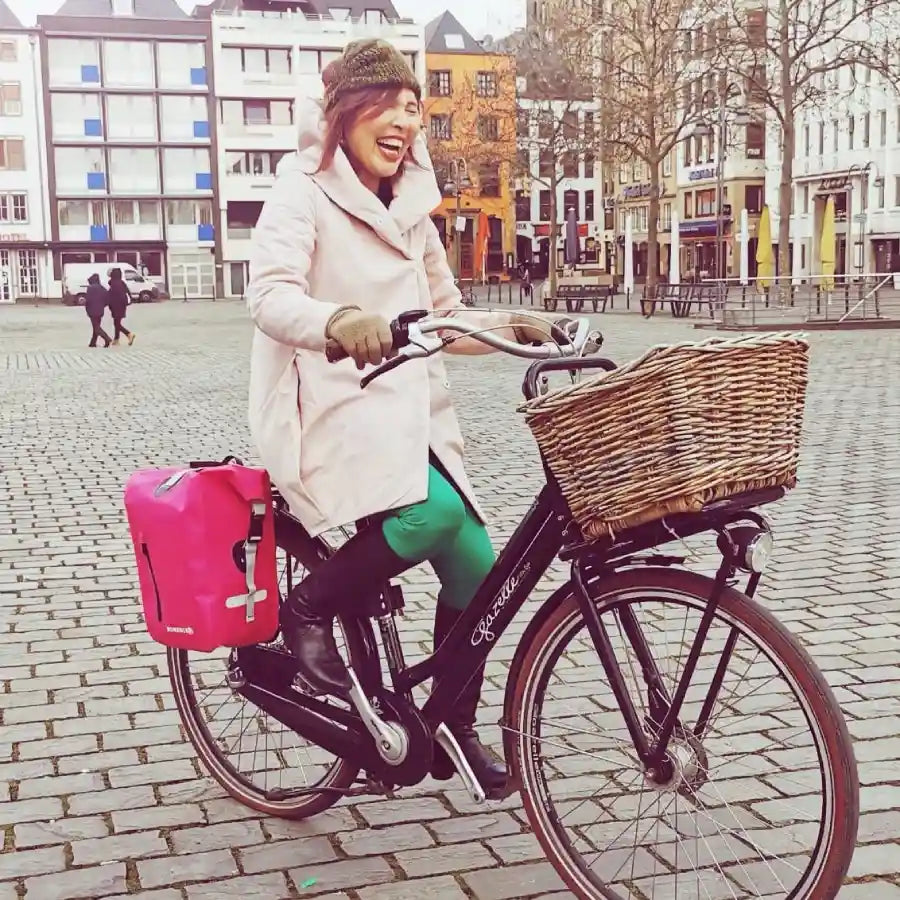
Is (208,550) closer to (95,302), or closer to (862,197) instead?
(95,302)

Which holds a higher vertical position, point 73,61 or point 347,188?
point 73,61

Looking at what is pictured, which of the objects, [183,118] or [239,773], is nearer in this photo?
[239,773]

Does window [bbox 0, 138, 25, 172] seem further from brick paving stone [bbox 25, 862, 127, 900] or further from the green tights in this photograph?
the green tights

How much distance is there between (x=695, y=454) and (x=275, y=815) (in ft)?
5.94

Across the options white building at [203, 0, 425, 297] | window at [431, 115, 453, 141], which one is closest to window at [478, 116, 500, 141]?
window at [431, 115, 453, 141]

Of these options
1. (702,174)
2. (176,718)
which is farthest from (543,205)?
(176,718)

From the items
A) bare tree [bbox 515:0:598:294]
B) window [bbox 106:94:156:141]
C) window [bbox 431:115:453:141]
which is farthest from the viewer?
window [bbox 106:94:156:141]

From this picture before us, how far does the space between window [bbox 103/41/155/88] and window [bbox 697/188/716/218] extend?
30.5 meters

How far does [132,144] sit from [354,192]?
7698cm

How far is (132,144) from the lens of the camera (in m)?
76.6

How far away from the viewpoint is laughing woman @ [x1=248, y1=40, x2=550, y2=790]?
311cm

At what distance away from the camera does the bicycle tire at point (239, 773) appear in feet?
11.7

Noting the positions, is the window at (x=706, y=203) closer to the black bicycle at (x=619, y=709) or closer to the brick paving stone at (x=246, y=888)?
the black bicycle at (x=619, y=709)

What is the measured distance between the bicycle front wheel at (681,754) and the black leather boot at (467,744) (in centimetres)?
17
